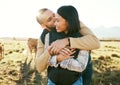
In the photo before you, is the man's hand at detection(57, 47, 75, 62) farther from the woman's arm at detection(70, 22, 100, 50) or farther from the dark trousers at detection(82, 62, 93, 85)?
the dark trousers at detection(82, 62, 93, 85)

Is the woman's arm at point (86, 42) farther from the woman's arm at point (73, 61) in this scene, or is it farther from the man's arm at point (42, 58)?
the man's arm at point (42, 58)

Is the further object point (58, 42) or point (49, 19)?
point (49, 19)

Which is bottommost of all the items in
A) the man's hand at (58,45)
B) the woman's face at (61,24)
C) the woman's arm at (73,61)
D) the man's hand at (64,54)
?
the woman's arm at (73,61)

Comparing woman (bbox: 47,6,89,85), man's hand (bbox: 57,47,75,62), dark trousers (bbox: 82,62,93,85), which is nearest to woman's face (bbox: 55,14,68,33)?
woman (bbox: 47,6,89,85)

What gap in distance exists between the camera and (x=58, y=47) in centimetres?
371

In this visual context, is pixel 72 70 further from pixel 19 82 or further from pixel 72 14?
pixel 19 82

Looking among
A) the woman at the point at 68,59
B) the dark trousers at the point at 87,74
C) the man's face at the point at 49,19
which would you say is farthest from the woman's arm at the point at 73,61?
the man's face at the point at 49,19

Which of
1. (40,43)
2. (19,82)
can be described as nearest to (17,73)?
(19,82)

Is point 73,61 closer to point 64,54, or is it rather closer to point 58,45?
point 64,54

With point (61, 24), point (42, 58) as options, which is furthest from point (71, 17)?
point (42, 58)

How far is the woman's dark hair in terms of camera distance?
367 centimetres

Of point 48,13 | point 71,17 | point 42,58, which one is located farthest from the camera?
point 48,13

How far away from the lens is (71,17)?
369 centimetres

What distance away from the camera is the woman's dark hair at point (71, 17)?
3674mm
